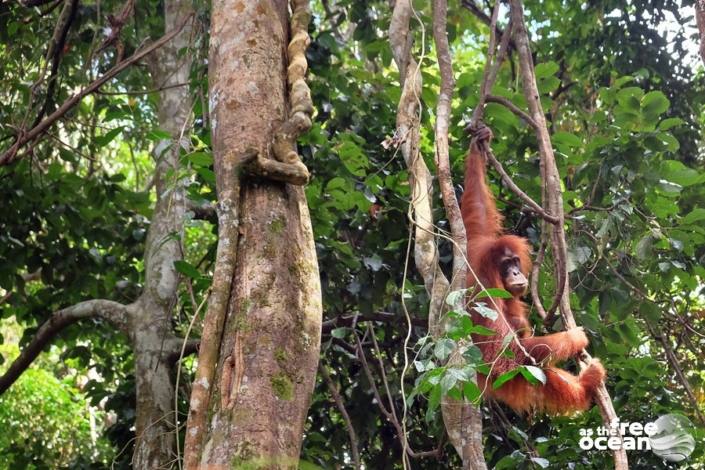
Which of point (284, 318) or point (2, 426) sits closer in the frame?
point (284, 318)

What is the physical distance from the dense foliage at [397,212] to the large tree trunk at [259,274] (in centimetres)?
115

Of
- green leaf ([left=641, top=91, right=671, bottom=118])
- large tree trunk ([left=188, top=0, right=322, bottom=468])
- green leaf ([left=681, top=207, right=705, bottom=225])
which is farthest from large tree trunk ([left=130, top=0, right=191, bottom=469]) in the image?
green leaf ([left=681, top=207, right=705, bottom=225])

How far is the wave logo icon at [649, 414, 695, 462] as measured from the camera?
12.2 ft

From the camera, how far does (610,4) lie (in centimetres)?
613

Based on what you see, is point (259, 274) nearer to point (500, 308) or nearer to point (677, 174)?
point (500, 308)

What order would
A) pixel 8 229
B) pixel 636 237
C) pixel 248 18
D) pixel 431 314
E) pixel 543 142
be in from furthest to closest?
pixel 8 229, pixel 636 237, pixel 543 142, pixel 431 314, pixel 248 18

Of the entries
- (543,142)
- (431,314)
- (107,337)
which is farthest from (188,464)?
(107,337)

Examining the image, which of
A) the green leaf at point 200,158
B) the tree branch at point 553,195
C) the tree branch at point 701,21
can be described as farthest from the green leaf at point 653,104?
the green leaf at point 200,158

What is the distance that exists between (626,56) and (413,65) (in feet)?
9.77

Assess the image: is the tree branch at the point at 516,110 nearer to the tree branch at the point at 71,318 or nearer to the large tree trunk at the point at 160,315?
the large tree trunk at the point at 160,315

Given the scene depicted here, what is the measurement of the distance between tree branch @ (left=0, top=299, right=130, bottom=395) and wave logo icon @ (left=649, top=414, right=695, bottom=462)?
Answer: 277 centimetres

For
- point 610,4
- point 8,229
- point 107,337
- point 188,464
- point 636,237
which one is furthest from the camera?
point 107,337

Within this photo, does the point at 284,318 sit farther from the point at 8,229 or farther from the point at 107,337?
the point at 107,337

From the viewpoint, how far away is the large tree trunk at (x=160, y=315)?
13.9ft
